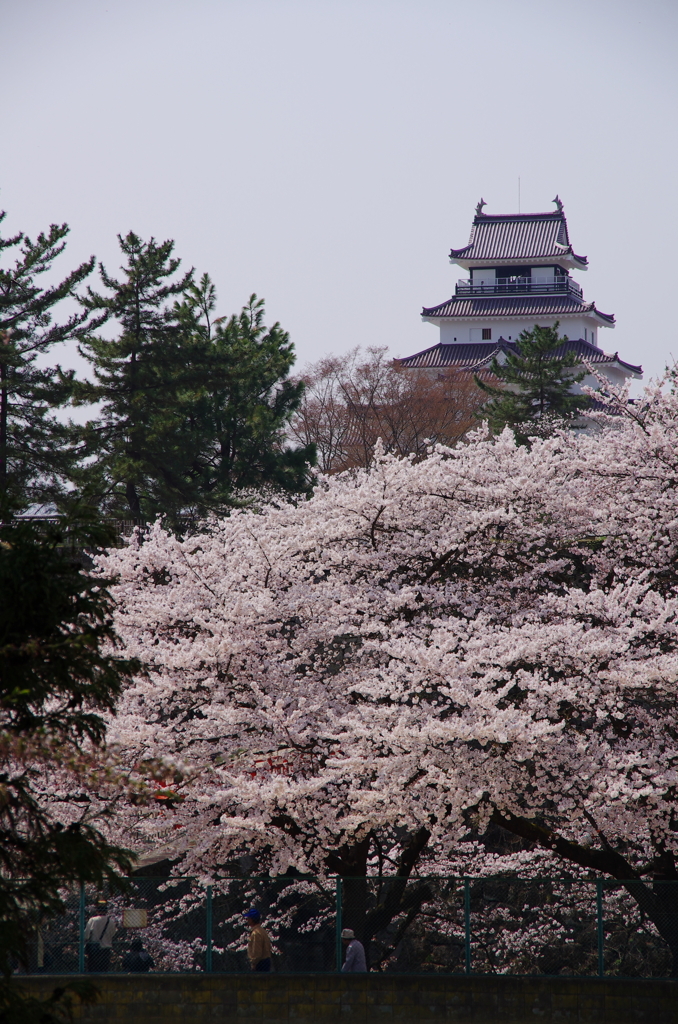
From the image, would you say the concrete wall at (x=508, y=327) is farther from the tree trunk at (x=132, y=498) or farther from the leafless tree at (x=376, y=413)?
the tree trunk at (x=132, y=498)

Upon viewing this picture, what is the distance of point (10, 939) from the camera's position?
623 cm

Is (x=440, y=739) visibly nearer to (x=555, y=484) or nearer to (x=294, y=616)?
(x=294, y=616)

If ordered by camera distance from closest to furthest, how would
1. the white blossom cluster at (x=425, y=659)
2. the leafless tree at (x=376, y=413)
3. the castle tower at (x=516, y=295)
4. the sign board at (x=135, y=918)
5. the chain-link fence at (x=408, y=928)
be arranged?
the white blossom cluster at (x=425, y=659) < the chain-link fence at (x=408, y=928) < the sign board at (x=135, y=918) < the leafless tree at (x=376, y=413) < the castle tower at (x=516, y=295)

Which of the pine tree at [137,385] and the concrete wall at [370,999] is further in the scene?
the pine tree at [137,385]

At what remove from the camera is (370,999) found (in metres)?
13.2

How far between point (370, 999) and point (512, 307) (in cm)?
5916

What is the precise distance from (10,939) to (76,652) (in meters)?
1.67

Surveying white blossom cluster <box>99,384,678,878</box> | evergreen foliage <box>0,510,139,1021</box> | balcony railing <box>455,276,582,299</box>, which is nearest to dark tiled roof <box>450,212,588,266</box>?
balcony railing <box>455,276,582,299</box>

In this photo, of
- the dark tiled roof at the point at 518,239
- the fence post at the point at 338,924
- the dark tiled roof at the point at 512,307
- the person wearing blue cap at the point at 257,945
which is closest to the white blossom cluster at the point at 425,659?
the fence post at the point at 338,924

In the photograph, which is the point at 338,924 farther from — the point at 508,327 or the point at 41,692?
the point at 508,327

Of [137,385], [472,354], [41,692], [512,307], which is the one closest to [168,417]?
[137,385]

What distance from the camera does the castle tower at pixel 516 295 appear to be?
220 ft

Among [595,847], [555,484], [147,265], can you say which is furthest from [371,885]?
[147,265]

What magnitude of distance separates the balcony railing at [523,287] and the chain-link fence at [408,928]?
5873 centimetres
